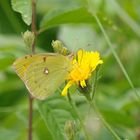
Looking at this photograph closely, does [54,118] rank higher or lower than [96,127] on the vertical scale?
higher

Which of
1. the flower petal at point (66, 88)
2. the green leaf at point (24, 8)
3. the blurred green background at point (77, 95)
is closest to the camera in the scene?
the flower petal at point (66, 88)

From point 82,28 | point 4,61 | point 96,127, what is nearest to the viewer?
point 4,61

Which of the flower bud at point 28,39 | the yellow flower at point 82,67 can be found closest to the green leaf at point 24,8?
the flower bud at point 28,39

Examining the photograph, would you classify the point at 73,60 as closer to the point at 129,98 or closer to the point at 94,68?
the point at 94,68

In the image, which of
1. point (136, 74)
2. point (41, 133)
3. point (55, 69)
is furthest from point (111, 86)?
point (55, 69)

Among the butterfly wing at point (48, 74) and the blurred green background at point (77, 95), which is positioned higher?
the butterfly wing at point (48, 74)

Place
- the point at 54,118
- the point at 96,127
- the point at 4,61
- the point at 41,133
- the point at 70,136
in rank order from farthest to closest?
1. the point at 96,127
2. the point at 41,133
3. the point at 4,61
4. the point at 54,118
5. the point at 70,136

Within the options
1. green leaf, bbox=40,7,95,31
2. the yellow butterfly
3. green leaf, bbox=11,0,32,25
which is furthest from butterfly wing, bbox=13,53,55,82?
green leaf, bbox=40,7,95,31

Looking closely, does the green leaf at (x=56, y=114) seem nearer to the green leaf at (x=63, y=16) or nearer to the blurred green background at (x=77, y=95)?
the blurred green background at (x=77, y=95)
